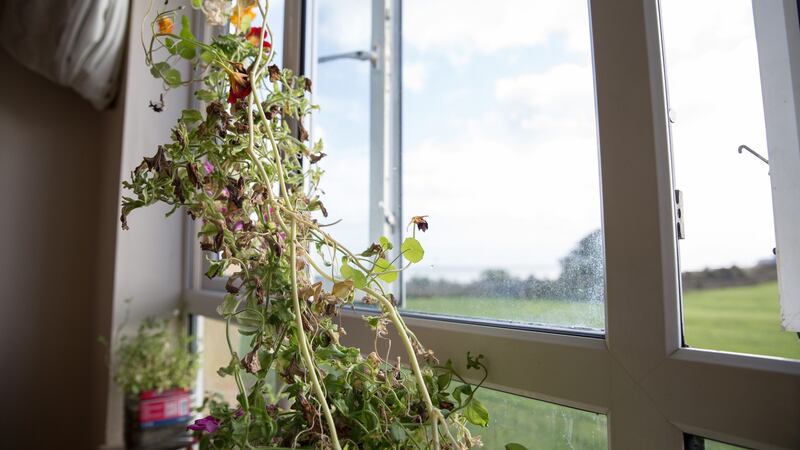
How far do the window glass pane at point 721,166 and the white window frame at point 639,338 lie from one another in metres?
0.04

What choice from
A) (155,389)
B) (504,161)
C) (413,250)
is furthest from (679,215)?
(155,389)

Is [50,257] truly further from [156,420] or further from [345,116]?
[345,116]

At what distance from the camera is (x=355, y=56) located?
Answer: 125 centimetres

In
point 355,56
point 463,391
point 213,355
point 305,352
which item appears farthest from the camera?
point 213,355

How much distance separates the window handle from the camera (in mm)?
1203

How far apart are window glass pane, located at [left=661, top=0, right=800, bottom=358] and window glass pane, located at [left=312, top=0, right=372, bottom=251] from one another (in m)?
0.71

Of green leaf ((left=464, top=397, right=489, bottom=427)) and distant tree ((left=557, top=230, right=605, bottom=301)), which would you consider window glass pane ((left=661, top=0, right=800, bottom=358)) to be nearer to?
distant tree ((left=557, top=230, right=605, bottom=301))

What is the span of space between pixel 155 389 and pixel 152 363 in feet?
0.25

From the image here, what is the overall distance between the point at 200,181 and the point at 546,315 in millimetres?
486

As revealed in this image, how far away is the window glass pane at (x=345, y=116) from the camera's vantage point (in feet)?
3.96

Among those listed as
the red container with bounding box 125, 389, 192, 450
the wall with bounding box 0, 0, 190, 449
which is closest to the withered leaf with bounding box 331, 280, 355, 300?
the red container with bounding box 125, 389, 192, 450

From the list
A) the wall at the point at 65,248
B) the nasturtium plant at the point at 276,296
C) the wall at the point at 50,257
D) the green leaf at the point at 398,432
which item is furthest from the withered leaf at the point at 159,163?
the wall at the point at 50,257

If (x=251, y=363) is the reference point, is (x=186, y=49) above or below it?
above

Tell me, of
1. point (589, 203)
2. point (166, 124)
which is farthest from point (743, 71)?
point (166, 124)
